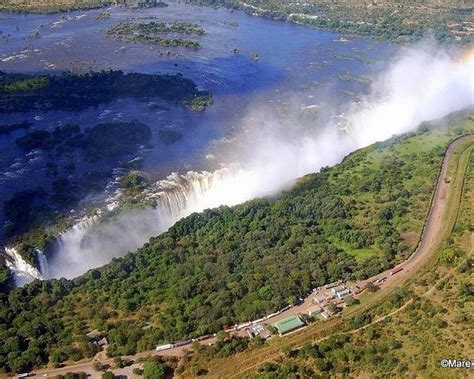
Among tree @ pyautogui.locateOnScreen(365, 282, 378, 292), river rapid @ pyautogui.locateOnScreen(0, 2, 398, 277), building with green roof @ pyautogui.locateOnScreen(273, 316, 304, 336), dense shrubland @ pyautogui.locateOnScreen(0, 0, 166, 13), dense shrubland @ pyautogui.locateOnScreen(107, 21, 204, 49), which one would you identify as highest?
dense shrubland @ pyautogui.locateOnScreen(0, 0, 166, 13)

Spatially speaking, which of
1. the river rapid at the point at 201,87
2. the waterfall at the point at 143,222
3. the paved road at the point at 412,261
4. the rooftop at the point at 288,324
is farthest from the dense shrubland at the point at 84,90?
the rooftop at the point at 288,324

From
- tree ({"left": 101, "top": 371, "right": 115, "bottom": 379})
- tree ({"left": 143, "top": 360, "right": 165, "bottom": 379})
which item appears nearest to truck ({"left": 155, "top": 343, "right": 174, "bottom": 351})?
tree ({"left": 143, "top": 360, "right": 165, "bottom": 379})

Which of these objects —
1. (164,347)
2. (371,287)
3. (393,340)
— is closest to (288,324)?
(393,340)

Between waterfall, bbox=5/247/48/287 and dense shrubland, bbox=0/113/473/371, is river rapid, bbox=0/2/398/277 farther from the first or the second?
dense shrubland, bbox=0/113/473/371

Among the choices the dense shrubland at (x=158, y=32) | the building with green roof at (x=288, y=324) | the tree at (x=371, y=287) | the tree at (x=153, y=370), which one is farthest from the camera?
the dense shrubland at (x=158, y=32)

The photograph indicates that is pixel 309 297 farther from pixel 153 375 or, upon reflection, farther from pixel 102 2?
pixel 102 2

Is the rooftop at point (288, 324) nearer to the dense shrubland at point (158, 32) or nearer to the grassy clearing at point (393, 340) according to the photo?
the grassy clearing at point (393, 340)

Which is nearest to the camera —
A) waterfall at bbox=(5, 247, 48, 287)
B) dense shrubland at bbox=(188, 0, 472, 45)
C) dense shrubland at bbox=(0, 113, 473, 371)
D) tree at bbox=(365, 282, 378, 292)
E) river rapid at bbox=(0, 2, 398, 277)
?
dense shrubland at bbox=(0, 113, 473, 371)
